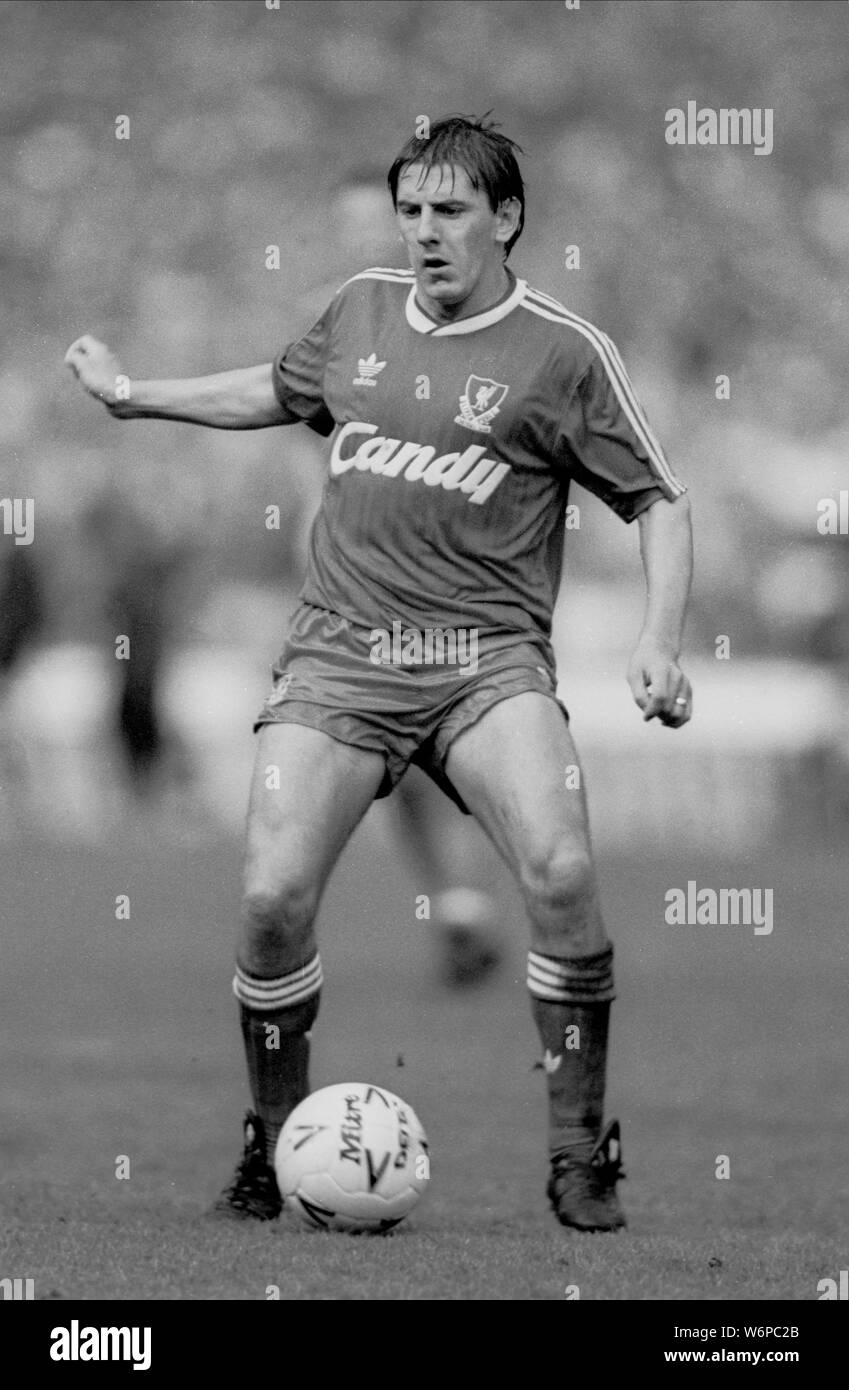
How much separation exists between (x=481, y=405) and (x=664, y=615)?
2.02 ft

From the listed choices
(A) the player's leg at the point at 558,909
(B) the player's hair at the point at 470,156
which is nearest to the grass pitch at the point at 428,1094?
(A) the player's leg at the point at 558,909

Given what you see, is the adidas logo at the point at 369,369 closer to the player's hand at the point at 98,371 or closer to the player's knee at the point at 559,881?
the player's hand at the point at 98,371

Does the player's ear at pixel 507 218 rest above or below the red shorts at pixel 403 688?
above

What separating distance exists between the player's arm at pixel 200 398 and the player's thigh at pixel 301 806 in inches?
32.7

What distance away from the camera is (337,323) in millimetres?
5559

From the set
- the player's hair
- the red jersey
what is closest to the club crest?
the red jersey

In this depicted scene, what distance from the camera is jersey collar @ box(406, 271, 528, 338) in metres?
5.40

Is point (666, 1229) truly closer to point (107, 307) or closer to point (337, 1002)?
point (337, 1002)

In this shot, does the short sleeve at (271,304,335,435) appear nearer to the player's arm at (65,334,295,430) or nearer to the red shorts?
the player's arm at (65,334,295,430)

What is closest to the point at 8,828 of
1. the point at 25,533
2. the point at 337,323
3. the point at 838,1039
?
the point at 25,533

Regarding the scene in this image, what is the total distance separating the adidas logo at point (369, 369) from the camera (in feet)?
17.6

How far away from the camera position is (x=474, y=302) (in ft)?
17.8

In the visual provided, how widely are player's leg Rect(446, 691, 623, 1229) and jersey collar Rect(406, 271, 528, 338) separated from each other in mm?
858

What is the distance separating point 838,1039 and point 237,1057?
2.23m
